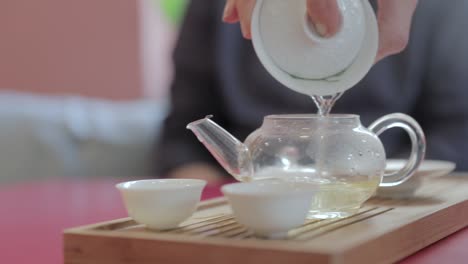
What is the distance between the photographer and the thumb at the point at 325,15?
0.58 meters

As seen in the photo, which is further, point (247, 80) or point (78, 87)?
point (78, 87)

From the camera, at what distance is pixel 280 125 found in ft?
2.06

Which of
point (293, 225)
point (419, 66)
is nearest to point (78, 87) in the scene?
point (419, 66)

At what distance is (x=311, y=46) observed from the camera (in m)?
0.60

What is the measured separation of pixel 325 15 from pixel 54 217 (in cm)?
42

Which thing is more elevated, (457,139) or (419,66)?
(419,66)

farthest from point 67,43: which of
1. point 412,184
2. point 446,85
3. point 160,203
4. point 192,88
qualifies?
point 160,203

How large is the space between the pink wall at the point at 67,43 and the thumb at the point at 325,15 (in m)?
1.56

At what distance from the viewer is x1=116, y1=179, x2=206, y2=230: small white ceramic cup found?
1.73 ft

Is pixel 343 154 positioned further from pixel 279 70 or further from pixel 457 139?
pixel 457 139

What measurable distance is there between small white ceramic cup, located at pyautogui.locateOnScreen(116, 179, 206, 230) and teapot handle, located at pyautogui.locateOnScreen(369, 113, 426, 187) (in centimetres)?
23

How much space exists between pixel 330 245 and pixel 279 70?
0.21m

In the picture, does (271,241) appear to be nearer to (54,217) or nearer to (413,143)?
(413,143)

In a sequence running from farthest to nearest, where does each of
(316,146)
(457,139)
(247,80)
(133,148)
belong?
(133,148)
(247,80)
(457,139)
(316,146)
